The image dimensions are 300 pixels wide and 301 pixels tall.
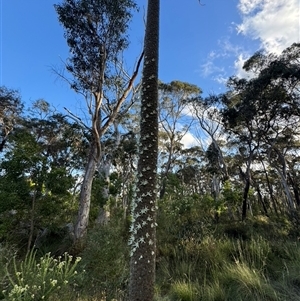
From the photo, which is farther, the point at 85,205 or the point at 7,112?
the point at 7,112

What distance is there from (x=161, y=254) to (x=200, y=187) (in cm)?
2460

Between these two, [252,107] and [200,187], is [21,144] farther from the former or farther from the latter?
[200,187]

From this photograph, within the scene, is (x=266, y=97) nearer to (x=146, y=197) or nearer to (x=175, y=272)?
(x=175, y=272)

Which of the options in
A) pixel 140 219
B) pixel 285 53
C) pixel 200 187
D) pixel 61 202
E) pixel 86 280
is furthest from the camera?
pixel 200 187

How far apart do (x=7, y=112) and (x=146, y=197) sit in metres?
15.9

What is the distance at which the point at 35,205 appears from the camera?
7.27 metres

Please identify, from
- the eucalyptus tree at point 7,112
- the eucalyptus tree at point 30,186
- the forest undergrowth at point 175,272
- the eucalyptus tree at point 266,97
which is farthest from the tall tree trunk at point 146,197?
the eucalyptus tree at point 7,112

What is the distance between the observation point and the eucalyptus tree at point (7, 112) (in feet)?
48.6

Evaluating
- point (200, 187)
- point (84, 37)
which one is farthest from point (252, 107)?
point (200, 187)

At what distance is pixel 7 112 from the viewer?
1541 centimetres

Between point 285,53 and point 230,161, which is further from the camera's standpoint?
point 230,161

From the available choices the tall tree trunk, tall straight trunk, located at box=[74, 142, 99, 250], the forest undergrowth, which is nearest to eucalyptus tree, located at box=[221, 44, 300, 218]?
the forest undergrowth

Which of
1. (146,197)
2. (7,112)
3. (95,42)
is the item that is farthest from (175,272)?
(7,112)

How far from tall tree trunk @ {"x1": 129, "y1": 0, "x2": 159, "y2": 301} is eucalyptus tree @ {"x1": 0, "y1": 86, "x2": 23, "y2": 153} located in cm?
1448
